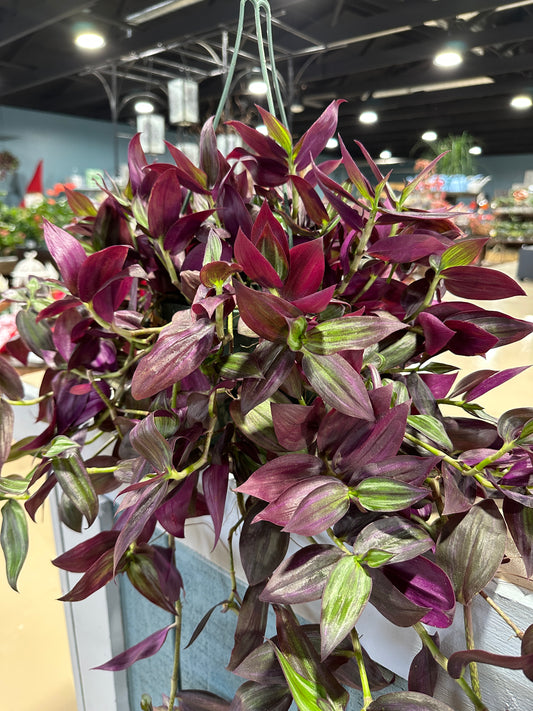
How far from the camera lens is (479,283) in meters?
0.27

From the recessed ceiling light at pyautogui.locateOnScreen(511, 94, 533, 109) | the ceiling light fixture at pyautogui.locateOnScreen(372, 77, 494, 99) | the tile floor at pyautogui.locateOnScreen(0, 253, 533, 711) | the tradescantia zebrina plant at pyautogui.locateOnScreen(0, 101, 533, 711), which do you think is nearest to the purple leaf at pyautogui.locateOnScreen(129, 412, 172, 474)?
the tradescantia zebrina plant at pyautogui.locateOnScreen(0, 101, 533, 711)

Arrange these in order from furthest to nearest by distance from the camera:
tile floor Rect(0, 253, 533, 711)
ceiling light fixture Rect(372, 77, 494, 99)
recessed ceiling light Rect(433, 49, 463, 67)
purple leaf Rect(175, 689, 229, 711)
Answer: ceiling light fixture Rect(372, 77, 494, 99) → recessed ceiling light Rect(433, 49, 463, 67) → tile floor Rect(0, 253, 533, 711) → purple leaf Rect(175, 689, 229, 711)

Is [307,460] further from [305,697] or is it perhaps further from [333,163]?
[333,163]

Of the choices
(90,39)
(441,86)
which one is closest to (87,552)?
(90,39)

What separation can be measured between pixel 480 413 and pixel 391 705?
182 millimetres

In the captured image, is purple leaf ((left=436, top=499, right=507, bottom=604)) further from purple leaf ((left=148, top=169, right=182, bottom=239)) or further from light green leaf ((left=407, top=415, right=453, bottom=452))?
purple leaf ((left=148, top=169, right=182, bottom=239))

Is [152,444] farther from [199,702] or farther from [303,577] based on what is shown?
[199,702]

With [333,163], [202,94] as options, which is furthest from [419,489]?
[202,94]

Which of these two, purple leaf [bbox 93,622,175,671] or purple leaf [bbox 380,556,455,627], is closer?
purple leaf [bbox 380,556,455,627]

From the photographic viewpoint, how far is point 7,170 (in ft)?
27.9

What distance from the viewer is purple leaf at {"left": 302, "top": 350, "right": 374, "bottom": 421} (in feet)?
0.66

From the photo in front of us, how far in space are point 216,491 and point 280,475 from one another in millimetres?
77

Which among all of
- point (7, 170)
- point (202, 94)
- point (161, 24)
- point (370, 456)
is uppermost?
point (202, 94)

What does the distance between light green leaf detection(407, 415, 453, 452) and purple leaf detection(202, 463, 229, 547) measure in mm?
113
